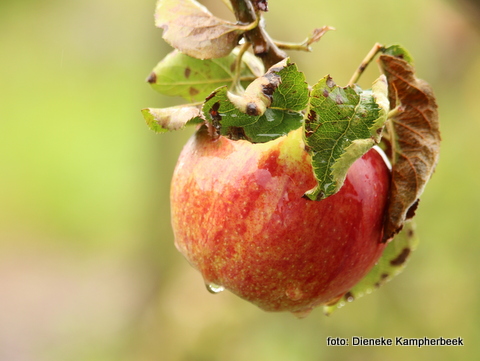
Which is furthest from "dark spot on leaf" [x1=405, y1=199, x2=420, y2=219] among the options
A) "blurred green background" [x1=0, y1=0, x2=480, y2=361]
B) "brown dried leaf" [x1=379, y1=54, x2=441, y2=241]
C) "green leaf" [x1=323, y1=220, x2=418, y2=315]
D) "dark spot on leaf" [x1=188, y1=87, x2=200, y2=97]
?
"blurred green background" [x1=0, y1=0, x2=480, y2=361]

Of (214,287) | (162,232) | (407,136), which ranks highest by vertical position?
(407,136)

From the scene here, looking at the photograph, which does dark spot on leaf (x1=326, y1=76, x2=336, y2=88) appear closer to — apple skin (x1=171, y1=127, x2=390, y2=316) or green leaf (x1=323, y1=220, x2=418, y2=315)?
apple skin (x1=171, y1=127, x2=390, y2=316)

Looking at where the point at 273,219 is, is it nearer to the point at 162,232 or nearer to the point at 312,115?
the point at 312,115

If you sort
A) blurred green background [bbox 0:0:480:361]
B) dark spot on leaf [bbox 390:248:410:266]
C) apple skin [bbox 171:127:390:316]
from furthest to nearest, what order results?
blurred green background [bbox 0:0:480:361]
dark spot on leaf [bbox 390:248:410:266]
apple skin [bbox 171:127:390:316]

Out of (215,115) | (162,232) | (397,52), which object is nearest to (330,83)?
(215,115)

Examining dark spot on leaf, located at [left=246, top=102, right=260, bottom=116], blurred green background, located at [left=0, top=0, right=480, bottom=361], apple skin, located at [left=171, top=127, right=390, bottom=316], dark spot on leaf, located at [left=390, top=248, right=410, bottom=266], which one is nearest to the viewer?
dark spot on leaf, located at [left=246, top=102, right=260, bottom=116]

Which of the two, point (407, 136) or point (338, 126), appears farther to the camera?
point (407, 136)

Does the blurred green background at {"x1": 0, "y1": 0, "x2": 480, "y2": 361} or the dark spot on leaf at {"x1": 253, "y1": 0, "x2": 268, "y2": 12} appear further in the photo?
the blurred green background at {"x1": 0, "y1": 0, "x2": 480, "y2": 361}

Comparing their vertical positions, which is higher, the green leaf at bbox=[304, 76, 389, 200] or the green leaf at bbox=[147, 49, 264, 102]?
the green leaf at bbox=[304, 76, 389, 200]
